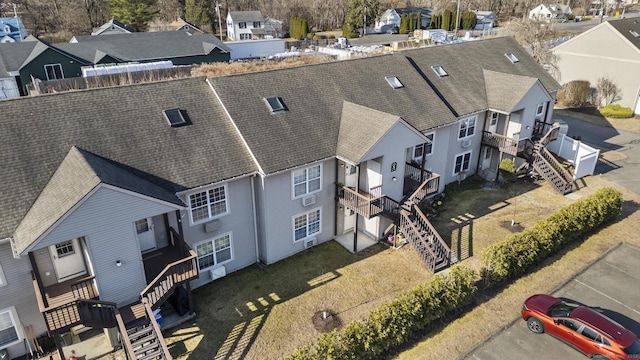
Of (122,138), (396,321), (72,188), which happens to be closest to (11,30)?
(122,138)

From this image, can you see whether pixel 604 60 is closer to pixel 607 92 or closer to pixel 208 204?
pixel 607 92

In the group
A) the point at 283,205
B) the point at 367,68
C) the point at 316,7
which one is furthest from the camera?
the point at 316,7

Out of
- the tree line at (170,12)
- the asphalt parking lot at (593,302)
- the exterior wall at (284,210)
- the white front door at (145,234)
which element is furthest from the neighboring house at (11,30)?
the asphalt parking lot at (593,302)

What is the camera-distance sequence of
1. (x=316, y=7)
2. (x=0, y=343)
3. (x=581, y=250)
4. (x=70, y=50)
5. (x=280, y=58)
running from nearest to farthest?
(x=0, y=343) → (x=581, y=250) → (x=70, y=50) → (x=280, y=58) → (x=316, y=7)

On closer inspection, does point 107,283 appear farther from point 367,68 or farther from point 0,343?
point 367,68

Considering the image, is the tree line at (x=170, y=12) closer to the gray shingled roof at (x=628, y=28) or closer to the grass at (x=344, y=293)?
the gray shingled roof at (x=628, y=28)

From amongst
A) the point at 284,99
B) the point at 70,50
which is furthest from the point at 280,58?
the point at 284,99
